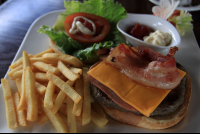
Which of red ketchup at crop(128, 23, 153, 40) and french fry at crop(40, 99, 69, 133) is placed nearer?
french fry at crop(40, 99, 69, 133)

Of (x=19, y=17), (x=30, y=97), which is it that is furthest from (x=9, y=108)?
(x=19, y=17)

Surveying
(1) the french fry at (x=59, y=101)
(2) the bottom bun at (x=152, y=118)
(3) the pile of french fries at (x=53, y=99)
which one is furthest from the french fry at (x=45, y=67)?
(2) the bottom bun at (x=152, y=118)

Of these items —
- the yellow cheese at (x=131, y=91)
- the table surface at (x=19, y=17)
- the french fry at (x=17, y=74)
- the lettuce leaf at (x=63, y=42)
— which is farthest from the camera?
the table surface at (x=19, y=17)

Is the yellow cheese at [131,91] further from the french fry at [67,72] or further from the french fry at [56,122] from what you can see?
the french fry at [56,122]

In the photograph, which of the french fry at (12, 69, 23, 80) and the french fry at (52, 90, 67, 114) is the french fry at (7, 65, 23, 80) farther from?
the french fry at (52, 90, 67, 114)

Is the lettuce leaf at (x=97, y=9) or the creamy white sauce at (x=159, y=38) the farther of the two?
the lettuce leaf at (x=97, y=9)

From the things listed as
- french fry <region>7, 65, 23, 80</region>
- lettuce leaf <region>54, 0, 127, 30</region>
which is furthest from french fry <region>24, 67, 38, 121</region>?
lettuce leaf <region>54, 0, 127, 30</region>

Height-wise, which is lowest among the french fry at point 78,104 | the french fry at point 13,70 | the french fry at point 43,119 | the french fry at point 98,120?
the french fry at point 98,120
